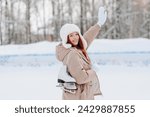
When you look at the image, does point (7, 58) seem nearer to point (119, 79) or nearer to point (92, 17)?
point (119, 79)

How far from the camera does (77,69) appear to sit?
187 centimetres

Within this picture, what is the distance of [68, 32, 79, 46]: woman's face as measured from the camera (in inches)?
76.7

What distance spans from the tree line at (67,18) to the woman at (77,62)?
13175mm

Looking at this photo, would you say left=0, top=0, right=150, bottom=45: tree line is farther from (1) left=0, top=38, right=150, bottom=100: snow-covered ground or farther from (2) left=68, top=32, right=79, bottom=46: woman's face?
(2) left=68, top=32, right=79, bottom=46: woman's face

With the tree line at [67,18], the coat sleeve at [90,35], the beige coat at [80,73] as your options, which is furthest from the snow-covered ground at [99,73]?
the tree line at [67,18]

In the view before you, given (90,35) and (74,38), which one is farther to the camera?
(90,35)

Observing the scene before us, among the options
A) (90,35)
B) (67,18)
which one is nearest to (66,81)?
(90,35)

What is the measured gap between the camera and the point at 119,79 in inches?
241

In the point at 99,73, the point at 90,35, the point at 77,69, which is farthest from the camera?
the point at 99,73

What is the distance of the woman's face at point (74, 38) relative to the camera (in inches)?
76.7

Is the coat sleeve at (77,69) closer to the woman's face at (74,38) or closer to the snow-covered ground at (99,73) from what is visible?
the woman's face at (74,38)

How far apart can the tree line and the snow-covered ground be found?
5.66 meters

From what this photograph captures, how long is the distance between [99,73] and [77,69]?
13.4ft

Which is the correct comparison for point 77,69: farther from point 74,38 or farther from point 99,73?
point 99,73
